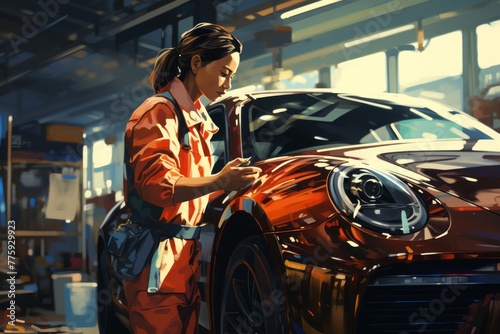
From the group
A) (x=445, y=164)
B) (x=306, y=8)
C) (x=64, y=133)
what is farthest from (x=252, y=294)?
(x=64, y=133)

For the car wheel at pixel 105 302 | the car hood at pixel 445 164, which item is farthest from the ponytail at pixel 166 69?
the car wheel at pixel 105 302

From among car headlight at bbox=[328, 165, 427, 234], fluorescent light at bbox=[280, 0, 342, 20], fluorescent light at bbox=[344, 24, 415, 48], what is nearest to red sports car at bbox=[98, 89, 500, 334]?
car headlight at bbox=[328, 165, 427, 234]

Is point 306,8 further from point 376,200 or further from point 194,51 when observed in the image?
point 376,200

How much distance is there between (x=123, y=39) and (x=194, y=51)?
2.08 metres

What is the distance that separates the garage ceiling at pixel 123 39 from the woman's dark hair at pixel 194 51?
102cm

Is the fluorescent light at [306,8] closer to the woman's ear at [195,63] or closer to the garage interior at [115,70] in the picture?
the garage interior at [115,70]

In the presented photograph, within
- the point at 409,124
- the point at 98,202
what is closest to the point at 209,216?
the point at 409,124

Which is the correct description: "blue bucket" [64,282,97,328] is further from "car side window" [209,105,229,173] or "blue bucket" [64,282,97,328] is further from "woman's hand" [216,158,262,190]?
"woman's hand" [216,158,262,190]

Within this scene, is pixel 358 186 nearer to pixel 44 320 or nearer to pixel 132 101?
pixel 132 101

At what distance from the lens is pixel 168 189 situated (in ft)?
7.36

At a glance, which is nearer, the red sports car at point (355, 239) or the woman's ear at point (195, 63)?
the red sports car at point (355, 239)

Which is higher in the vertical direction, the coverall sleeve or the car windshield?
the car windshield

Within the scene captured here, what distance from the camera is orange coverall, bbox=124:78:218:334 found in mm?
2287

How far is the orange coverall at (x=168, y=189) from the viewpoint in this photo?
229cm
